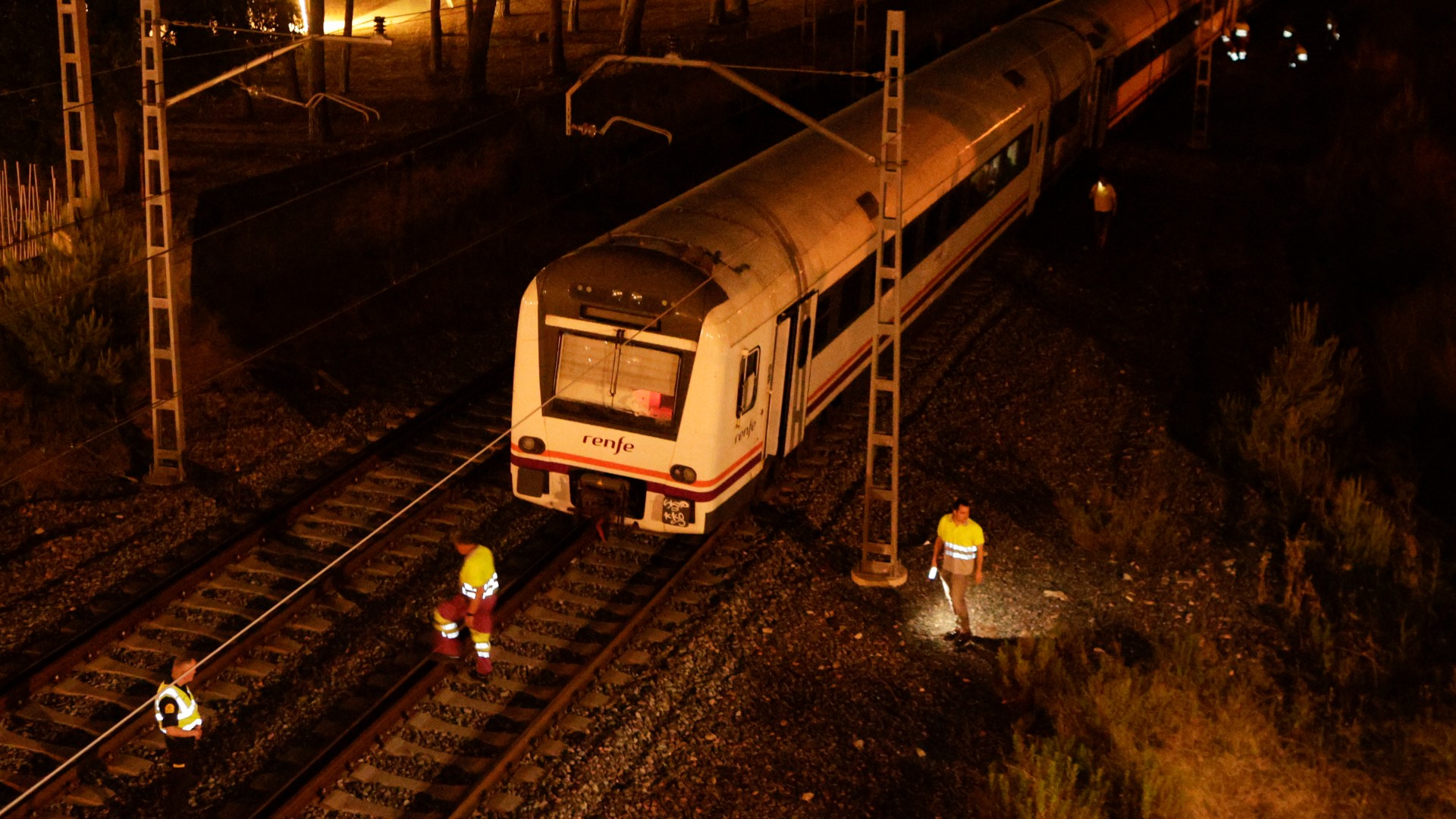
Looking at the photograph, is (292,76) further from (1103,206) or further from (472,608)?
(472,608)

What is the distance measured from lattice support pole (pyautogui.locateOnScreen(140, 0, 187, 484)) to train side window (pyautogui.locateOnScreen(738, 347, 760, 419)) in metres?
5.98

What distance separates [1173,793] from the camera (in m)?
9.80

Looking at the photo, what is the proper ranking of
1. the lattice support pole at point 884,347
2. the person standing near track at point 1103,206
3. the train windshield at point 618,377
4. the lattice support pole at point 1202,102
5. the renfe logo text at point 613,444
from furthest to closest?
the lattice support pole at point 1202,102 < the person standing near track at point 1103,206 < the renfe logo text at point 613,444 < the train windshield at point 618,377 < the lattice support pole at point 884,347

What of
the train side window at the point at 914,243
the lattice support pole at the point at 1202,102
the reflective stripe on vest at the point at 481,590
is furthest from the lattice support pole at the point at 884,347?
the lattice support pole at the point at 1202,102

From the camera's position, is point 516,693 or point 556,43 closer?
point 516,693

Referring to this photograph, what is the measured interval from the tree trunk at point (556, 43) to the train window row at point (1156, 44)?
49.4 ft

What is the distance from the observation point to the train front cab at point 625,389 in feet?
38.5

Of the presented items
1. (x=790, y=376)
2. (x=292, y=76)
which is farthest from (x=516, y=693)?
(x=292, y=76)

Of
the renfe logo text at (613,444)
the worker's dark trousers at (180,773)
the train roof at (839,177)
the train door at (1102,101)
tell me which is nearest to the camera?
the worker's dark trousers at (180,773)

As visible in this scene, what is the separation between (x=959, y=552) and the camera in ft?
38.6

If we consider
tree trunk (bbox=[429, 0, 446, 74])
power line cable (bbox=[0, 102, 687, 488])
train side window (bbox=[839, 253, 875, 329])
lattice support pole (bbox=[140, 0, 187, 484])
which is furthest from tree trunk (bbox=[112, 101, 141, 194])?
train side window (bbox=[839, 253, 875, 329])

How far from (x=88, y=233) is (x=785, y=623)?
10.7 m

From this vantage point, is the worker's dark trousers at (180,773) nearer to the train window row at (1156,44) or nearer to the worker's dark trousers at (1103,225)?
the worker's dark trousers at (1103,225)

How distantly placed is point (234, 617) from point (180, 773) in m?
2.34
